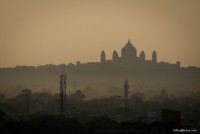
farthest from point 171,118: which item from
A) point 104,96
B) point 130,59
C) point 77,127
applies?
point 130,59

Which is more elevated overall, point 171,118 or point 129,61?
point 129,61

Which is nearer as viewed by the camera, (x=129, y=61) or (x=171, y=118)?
(x=171, y=118)

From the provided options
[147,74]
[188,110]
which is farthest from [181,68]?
[188,110]

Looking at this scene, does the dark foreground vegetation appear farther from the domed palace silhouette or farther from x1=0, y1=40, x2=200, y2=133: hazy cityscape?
the domed palace silhouette

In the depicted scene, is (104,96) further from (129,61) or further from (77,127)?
(77,127)

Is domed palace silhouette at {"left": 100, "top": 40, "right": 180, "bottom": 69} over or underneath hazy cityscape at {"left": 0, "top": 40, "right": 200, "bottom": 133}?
over

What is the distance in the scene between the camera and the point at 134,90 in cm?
15112

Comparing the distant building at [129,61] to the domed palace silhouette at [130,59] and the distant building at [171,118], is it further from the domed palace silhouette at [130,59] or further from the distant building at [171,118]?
the distant building at [171,118]

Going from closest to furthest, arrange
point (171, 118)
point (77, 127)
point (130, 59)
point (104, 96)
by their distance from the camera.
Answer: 1. point (77, 127)
2. point (171, 118)
3. point (104, 96)
4. point (130, 59)

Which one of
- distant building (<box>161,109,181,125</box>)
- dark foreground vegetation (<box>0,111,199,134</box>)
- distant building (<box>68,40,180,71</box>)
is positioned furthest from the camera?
distant building (<box>68,40,180,71</box>)

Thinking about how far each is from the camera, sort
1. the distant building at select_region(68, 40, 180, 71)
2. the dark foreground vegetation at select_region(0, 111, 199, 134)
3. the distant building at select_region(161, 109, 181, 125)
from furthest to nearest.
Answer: the distant building at select_region(68, 40, 180, 71)
the distant building at select_region(161, 109, 181, 125)
the dark foreground vegetation at select_region(0, 111, 199, 134)

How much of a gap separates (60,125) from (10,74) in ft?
253

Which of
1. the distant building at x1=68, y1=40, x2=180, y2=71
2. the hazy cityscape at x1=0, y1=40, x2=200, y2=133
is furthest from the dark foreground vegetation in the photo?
the distant building at x1=68, y1=40, x2=180, y2=71

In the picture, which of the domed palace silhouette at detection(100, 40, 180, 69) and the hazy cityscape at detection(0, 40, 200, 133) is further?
the domed palace silhouette at detection(100, 40, 180, 69)
